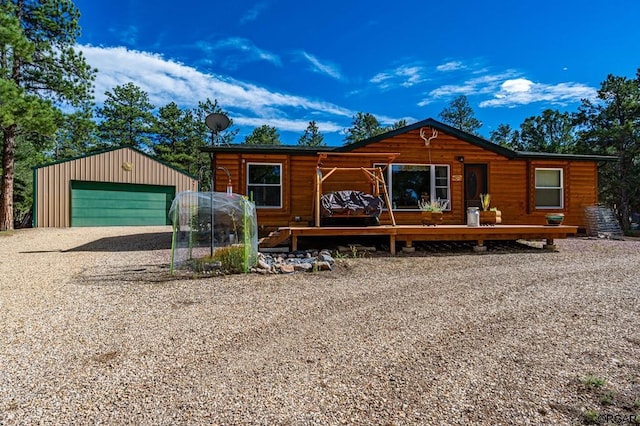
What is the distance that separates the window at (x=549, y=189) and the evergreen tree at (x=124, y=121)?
29.9 metres

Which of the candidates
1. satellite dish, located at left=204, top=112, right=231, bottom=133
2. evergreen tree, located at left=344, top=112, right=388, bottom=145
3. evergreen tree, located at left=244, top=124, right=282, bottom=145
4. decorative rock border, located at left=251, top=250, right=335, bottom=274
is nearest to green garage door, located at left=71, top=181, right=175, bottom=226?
satellite dish, located at left=204, top=112, right=231, bottom=133

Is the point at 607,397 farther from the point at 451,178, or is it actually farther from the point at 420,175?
the point at 451,178

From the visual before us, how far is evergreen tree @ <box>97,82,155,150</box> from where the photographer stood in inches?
1198

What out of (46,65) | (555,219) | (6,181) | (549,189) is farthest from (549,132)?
(6,181)

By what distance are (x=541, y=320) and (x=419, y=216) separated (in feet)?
23.4

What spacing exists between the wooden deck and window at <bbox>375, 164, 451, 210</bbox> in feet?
7.86

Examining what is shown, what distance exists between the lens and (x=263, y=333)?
10.3 feet

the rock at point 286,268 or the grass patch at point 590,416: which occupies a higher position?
the rock at point 286,268

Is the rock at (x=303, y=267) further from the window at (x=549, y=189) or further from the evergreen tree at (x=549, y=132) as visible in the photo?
the evergreen tree at (x=549, y=132)

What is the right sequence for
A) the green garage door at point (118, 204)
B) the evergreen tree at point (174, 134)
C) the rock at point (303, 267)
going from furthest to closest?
the evergreen tree at point (174, 134) < the green garage door at point (118, 204) < the rock at point (303, 267)

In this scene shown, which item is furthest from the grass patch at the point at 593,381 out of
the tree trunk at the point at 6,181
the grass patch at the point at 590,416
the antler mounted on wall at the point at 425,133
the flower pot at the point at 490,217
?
the tree trunk at the point at 6,181

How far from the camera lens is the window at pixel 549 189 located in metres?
11.2

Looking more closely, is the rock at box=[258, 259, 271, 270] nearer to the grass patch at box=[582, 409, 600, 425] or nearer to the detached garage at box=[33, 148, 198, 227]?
the grass patch at box=[582, 409, 600, 425]

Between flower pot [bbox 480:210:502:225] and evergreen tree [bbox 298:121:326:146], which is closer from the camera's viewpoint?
flower pot [bbox 480:210:502:225]
